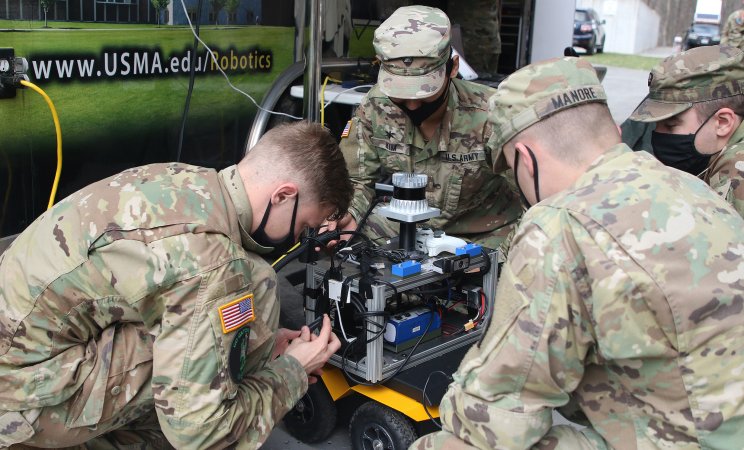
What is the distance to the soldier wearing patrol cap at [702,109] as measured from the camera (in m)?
2.53

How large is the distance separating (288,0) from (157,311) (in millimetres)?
3116

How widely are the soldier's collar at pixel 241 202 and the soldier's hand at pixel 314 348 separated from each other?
1.42 feet

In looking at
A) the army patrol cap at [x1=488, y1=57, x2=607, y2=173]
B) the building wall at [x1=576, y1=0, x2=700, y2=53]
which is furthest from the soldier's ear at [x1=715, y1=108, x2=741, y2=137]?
the building wall at [x1=576, y1=0, x2=700, y2=53]

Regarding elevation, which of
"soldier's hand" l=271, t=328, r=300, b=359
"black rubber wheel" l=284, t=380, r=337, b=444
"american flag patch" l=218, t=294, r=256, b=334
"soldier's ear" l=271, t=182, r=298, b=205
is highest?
"soldier's ear" l=271, t=182, r=298, b=205

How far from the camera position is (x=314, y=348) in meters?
2.37

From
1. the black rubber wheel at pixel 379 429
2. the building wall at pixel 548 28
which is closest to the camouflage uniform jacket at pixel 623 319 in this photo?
the black rubber wheel at pixel 379 429

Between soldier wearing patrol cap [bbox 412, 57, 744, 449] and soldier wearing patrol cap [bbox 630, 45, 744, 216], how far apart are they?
3.37 ft

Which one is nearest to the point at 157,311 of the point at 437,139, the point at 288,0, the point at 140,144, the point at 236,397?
the point at 236,397

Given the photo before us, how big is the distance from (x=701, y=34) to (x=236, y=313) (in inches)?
1154

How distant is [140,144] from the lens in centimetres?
391

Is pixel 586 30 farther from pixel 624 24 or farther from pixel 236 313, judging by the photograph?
pixel 236 313

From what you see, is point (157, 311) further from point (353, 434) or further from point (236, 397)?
point (353, 434)

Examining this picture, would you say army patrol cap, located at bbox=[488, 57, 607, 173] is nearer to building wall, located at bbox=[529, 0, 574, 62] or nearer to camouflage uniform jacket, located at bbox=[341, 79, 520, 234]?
camouflage uniform jacket, located at bbox=[341, 79, 520, 234]

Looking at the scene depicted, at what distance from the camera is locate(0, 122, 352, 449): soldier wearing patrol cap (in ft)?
6.07
